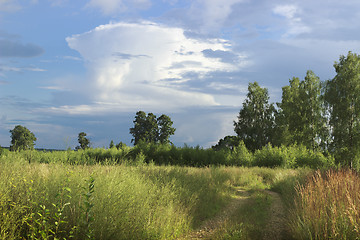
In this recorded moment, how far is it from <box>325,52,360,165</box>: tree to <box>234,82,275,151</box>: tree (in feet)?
32.5

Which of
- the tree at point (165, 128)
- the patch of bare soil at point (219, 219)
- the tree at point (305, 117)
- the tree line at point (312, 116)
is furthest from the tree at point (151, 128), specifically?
the patch of bare soil at point (219, 219)

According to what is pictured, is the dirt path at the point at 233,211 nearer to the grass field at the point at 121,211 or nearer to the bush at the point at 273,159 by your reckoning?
the grass field at the point at 121,211

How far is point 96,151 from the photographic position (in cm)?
2525

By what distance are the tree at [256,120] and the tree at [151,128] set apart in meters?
12.9

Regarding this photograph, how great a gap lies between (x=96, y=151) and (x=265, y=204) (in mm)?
18516

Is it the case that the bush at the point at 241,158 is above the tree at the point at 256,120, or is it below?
below

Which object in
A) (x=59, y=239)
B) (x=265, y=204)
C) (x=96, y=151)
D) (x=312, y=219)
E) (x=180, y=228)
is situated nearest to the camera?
(x=59, y=239)

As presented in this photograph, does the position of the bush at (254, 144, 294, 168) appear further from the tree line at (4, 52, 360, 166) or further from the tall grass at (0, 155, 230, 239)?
the tall grass at (0, 155, 230, 239)

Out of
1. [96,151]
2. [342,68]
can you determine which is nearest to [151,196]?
[96,151]

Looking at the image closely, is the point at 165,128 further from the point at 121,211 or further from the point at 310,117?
the point at 121,211

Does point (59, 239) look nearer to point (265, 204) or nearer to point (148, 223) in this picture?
point (148, 223)

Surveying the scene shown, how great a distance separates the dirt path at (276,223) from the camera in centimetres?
717

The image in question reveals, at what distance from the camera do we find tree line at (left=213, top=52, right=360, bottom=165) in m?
25.5

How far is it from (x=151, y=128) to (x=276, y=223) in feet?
123
